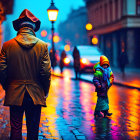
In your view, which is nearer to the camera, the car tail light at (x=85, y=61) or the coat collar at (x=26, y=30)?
the coat collar at (x=26, y=30)

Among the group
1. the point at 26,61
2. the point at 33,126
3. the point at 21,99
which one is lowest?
the point at 33,126

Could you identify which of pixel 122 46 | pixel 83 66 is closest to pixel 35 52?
pixel 83 66

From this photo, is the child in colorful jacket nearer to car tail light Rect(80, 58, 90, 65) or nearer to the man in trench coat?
the man in trench coat

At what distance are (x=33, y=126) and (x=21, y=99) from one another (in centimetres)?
37

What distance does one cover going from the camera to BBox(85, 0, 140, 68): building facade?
4222 cm

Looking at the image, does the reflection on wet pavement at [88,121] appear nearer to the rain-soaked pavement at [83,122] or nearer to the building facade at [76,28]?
the rain-soaked pavement at [83,122]

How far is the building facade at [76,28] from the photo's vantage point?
95375 mm

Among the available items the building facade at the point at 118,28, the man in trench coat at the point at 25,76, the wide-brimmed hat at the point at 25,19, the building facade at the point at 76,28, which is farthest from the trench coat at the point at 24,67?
the building facade at the point at 76,28

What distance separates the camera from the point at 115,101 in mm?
13156

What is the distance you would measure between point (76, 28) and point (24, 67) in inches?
3811

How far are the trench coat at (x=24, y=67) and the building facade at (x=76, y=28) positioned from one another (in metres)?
85.8

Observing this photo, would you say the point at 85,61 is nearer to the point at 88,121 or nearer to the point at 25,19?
the point at 88,121

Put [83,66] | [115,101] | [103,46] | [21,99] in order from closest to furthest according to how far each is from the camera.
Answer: [21,99]
[115,101]
[83,66]
[103,46]

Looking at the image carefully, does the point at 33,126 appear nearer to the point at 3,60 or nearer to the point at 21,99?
the point at 21,99
